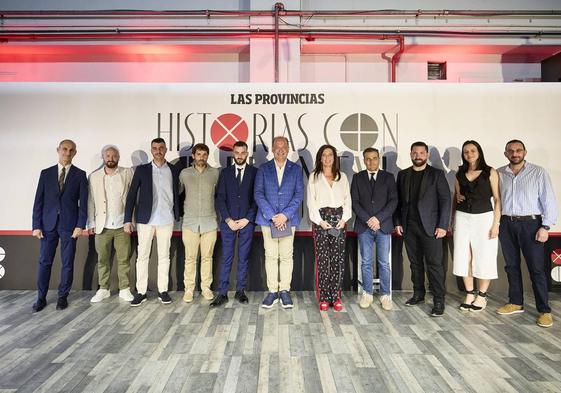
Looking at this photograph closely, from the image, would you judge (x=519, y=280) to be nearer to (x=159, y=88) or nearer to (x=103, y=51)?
(x=159, y=88)

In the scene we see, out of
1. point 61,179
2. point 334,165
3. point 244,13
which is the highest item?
point 244,13

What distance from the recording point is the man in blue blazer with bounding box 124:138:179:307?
3623mm

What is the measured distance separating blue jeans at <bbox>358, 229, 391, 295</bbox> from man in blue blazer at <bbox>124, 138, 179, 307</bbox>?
6.51ft

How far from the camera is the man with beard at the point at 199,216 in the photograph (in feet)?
11.9

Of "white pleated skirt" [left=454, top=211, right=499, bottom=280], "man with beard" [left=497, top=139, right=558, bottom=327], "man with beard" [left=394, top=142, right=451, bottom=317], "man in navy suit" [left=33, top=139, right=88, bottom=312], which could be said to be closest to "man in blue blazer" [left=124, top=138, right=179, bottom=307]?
"man in navy suit" [left=33, top=139, right=88, bottom=312]

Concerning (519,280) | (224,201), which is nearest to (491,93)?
(519,280)

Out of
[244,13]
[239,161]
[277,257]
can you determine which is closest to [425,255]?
[277,257]

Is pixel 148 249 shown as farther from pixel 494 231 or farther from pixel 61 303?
pixel 494 231

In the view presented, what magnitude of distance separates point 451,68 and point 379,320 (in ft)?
14.2

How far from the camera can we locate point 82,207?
3.60 metres

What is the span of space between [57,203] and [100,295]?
1.07 metres

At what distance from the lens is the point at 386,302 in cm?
351

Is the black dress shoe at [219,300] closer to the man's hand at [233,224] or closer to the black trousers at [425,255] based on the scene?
the man's hand at [233,224]

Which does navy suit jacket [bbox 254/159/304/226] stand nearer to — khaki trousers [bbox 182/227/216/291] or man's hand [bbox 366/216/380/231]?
khaki trousers [bbox 182/227/216/291]
